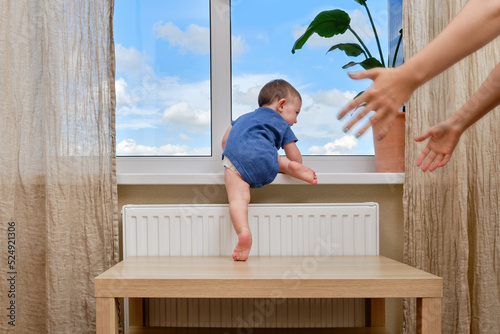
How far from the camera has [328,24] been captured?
65.7 inches

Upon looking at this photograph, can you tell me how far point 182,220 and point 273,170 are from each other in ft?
1.37

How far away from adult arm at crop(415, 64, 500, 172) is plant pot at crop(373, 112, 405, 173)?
1.72ft

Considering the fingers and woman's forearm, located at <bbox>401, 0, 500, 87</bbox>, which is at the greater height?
woman's forearm, located at <bbox>401, 0, 500, 87</bbox>

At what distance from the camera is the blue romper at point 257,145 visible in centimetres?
151

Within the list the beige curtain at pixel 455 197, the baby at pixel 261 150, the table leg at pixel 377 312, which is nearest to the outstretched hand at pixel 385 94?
the baby at pixel 261 150

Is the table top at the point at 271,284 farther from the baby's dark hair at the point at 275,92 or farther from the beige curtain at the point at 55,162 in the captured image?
the baby's dark hair at the point at 275,92

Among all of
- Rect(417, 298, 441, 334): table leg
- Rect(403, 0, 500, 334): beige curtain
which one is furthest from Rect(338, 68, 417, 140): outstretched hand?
Rect(403, 0, 500, 334): beige curtain

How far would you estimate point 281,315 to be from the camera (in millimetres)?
1630

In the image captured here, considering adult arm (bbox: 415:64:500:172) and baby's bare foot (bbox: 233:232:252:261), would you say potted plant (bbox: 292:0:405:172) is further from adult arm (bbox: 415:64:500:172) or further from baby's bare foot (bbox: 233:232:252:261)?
baby's bare foot (bbox: 233:232:252:261)

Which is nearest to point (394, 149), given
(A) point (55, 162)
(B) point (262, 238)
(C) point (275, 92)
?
(C) point (275, 92)

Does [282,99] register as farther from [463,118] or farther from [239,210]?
[463,118]

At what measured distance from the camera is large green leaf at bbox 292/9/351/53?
1646mm

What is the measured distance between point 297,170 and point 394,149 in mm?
437

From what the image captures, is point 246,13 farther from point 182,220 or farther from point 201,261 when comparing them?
point 201,261
